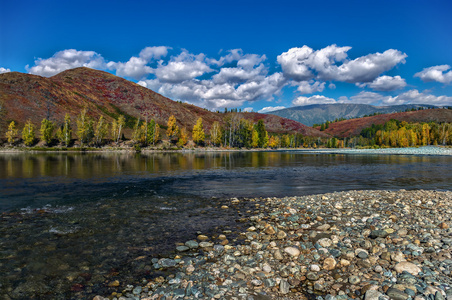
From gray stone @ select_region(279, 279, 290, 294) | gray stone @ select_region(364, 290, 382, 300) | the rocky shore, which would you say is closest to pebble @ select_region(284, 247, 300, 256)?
the rocky shore

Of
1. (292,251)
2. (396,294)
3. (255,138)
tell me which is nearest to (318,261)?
(292,251)

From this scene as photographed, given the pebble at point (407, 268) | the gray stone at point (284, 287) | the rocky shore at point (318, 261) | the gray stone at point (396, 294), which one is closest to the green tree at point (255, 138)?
the rocky shore at point (318, 261)

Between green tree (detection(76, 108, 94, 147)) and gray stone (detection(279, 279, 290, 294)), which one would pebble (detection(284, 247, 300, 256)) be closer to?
gray stone (detection(279, 279, 290, 294))

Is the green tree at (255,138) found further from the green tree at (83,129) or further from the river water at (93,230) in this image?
the river water at (93,230)

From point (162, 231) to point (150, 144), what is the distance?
453 feet

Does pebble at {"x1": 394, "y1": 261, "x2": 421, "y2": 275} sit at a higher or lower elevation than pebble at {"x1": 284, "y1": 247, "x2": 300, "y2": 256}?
higher

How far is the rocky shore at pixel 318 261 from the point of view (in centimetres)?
666

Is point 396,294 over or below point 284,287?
over

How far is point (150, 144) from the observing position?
14350 centimetres

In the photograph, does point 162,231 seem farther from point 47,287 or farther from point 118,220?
point 47,287

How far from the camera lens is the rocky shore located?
21.9ft

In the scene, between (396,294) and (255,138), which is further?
(255,138)

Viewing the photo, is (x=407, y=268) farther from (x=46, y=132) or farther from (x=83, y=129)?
(x=46, y=132)

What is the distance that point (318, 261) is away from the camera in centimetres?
833
